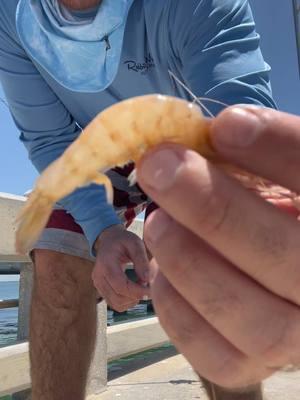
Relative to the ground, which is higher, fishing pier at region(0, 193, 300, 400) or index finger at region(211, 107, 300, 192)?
index finger at region(211, 107, 300, 192)

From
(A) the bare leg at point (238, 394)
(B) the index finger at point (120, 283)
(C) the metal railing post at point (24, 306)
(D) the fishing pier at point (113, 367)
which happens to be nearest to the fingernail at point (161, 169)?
(B) the index finger at point (120, 283)

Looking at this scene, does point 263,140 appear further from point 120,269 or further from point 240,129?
point 120,269

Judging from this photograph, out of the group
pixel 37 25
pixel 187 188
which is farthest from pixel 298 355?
pixel 37 25

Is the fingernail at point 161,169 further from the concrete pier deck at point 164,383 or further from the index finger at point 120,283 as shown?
the concrete pier deck at point 164,383

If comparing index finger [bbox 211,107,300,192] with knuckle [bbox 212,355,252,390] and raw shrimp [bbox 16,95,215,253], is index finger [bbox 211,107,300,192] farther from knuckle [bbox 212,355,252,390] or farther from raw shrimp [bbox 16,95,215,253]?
knuckle [bbox 212,355,252,390]

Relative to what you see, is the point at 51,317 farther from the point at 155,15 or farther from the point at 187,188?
the point at 187,188

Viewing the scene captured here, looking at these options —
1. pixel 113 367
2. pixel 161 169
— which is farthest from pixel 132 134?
pixel 113 367

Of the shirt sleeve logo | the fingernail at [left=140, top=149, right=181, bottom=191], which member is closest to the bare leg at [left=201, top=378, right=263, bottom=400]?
the shirt sleeve logo
